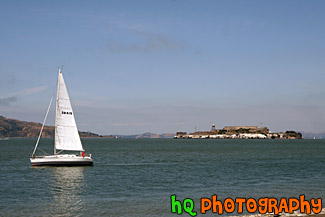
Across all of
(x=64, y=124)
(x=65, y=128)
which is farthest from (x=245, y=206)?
(x=64, y=124)

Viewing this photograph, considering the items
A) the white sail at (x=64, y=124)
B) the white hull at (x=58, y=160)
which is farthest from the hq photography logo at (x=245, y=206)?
the white sail at (x=64, y=124)

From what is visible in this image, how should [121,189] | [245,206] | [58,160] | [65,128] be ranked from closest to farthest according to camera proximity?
1. [245,206]
2. [121,189]
3. [58,160]
4. [65,128]

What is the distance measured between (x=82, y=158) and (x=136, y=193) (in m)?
26.0

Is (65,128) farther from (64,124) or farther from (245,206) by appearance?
(245,206)

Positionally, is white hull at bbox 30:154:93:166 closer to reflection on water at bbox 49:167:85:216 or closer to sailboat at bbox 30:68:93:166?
sailboat at bbox 30:68:93:166

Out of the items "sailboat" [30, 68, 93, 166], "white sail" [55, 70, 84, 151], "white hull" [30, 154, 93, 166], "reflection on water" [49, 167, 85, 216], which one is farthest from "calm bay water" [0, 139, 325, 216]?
"white sail" [55, 70, 84, 151]

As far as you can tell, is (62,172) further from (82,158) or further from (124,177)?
(124,177)

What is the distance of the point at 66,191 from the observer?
40.5 m

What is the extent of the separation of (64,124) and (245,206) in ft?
134

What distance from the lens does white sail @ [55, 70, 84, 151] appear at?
63.2 m

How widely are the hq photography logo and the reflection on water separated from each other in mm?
8060

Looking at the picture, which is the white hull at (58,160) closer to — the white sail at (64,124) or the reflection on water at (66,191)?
the reflection on water at (66,191)

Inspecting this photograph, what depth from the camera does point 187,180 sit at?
159 ft

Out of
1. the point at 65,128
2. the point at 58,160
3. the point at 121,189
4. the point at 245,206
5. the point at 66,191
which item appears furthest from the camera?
the point at 65,128
